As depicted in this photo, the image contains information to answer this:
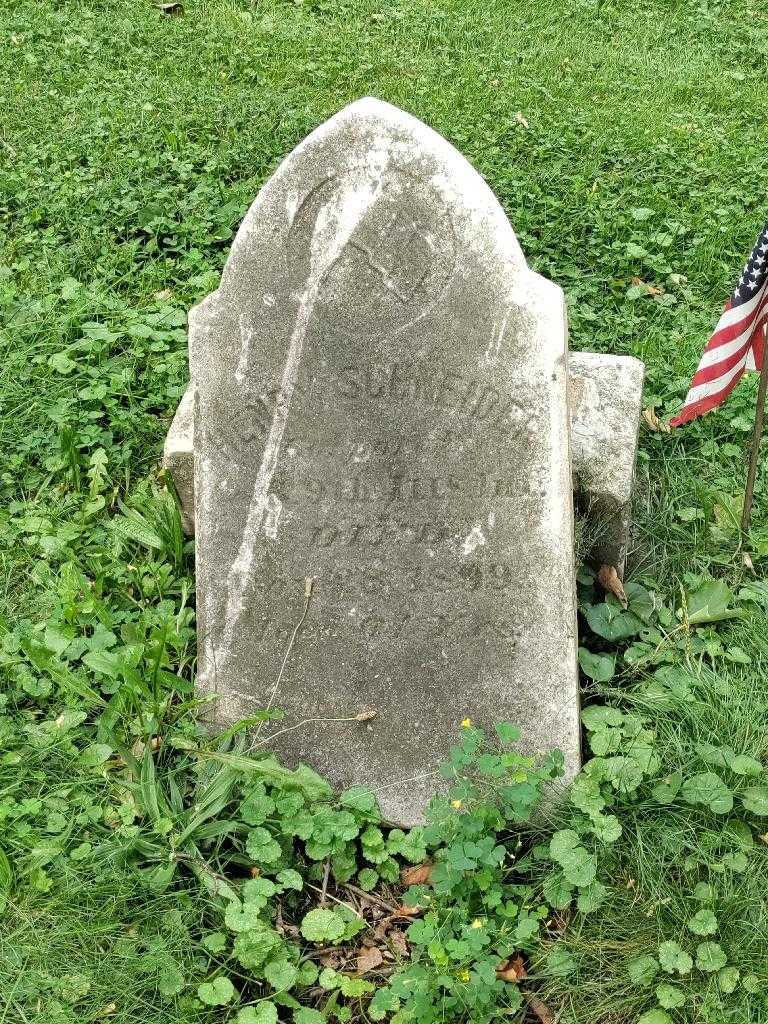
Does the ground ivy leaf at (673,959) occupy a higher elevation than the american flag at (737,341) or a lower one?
lower

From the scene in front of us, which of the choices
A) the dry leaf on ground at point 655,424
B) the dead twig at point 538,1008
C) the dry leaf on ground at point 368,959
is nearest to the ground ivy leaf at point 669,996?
the dead twig at point 538,1008

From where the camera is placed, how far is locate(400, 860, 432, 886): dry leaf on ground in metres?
2.82

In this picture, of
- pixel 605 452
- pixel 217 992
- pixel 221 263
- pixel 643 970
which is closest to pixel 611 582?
pixel 605 452

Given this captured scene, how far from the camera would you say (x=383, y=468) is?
286cm

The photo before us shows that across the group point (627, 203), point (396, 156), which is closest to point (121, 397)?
point (396, 156)

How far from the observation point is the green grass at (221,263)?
105 inches

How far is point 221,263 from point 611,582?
7.41 feet

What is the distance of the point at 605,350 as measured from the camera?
4207 millimetres

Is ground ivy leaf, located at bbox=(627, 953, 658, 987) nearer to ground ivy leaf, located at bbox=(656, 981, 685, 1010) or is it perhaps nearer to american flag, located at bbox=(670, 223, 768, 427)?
ground ivy leaf, located at bbox=(656, 981, 685, 1010)

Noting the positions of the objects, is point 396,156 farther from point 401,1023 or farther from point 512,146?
point 512,146

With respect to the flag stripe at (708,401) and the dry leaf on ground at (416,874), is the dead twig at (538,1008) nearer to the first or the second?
the dry leaf on ground at (416,874)

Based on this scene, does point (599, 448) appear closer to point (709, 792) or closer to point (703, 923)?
point (709, 792)

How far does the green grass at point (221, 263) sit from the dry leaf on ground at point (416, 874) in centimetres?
42

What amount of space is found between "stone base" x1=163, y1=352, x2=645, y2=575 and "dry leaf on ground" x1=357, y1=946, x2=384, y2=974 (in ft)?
4.12
